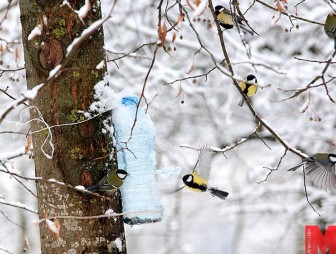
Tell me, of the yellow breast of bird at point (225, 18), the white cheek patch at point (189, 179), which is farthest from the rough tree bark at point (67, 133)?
the yellow breast of bird at point (225, 18)

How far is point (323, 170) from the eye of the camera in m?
1.86

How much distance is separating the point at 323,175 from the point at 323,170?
0.02m

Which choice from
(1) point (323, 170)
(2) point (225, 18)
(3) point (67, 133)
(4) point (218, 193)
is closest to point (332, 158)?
(1) point (323, 170)

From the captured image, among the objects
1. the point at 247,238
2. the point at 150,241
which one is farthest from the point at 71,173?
the point at 150,241

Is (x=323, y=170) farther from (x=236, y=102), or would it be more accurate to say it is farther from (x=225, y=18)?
(x=236, y=102)

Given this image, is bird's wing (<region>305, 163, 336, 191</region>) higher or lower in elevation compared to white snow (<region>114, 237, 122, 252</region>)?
higher

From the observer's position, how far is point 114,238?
1.81 metres

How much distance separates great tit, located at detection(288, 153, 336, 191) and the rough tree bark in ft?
2.05

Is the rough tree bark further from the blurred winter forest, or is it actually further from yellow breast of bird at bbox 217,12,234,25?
the blurred winter forest

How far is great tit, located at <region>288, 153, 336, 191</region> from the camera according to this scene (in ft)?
6.07

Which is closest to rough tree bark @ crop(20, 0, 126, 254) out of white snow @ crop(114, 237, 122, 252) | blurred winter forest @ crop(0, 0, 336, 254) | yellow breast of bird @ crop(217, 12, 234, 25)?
white snow @ crop(114, 237, 122, 252)

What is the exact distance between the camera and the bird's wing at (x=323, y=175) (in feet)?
6.08

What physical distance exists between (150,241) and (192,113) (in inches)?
154

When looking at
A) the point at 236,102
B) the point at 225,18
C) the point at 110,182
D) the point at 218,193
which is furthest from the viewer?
the point at 236,102
